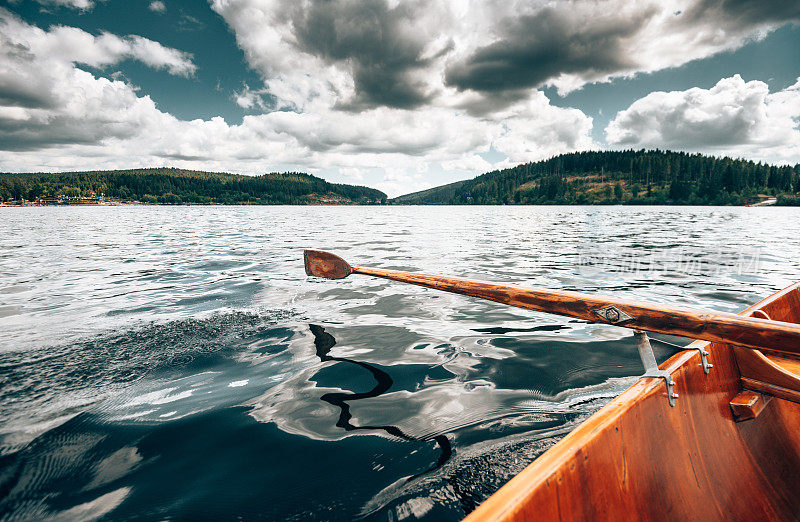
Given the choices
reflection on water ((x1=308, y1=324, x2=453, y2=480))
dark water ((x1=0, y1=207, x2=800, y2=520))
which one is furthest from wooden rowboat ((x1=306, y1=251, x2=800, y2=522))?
reflection on water ((x1=308, y1=324, x2=453, y2=480))

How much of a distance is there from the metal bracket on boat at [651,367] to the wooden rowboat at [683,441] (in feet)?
0.04

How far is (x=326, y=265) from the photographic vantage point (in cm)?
566

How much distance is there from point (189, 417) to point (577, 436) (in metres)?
3.48

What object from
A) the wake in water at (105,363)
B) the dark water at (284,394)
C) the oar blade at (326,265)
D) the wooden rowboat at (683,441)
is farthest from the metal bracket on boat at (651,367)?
the wake in water at (105,363)

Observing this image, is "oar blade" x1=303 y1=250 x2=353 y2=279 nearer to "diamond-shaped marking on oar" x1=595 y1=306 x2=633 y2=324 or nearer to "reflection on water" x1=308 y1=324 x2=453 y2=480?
"reflection on water" x1=308 y1=324 x2=453 y2=480

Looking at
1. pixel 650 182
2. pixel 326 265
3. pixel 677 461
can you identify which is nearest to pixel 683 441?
pixel 677 461

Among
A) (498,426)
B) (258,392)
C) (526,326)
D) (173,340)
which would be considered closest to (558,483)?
(498,426)

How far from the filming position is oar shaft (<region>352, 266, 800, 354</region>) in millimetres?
1964

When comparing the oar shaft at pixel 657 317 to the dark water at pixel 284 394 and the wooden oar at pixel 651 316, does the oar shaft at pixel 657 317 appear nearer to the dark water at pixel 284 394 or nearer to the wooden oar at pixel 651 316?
the wooden oar at pixel 651 316

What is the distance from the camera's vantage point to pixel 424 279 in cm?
388

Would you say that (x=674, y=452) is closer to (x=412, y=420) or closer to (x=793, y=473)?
(x=793, y=473)

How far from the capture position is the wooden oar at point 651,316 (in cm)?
197

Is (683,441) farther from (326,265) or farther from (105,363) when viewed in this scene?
(105,363)

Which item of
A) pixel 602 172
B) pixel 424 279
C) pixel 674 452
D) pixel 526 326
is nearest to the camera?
pixel 674 452
